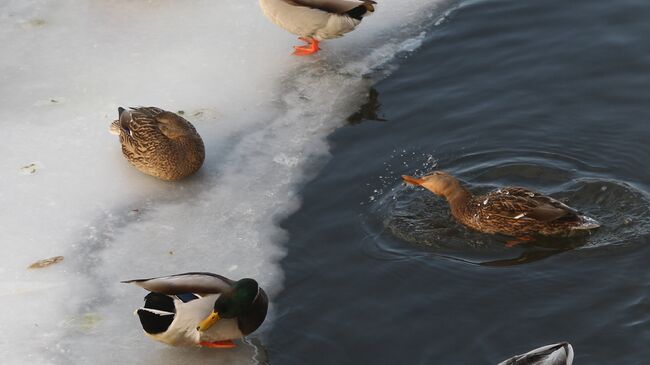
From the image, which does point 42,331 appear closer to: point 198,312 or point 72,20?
point 198,312

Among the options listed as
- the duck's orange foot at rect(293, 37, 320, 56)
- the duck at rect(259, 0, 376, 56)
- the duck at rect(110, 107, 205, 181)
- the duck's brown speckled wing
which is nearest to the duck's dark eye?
the duck at rect(110, 107, 205, 181)

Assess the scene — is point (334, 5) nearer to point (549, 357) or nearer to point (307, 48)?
point (307, 48)

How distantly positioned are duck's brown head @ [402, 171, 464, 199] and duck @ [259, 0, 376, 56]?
7.42ft

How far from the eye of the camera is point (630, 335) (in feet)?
19.3

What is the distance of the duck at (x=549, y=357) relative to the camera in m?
5.24

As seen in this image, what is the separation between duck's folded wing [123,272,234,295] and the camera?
19.3 ft

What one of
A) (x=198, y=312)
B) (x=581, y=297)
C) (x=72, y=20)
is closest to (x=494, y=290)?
(x=581, y=297)

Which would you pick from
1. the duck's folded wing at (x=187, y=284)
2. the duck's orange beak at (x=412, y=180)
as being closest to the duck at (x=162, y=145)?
the duck's orange beak at (x=412, y=180)

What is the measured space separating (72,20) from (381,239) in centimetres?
427

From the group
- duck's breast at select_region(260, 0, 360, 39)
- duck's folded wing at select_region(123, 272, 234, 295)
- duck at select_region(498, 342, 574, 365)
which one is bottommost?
duck's folded wing at select_region(123, 272, 234, 295)

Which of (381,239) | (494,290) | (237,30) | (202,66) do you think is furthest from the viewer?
(237,30)

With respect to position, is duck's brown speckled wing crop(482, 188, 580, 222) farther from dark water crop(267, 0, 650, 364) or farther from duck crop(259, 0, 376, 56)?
duck crop(259, 0, 376, 56)

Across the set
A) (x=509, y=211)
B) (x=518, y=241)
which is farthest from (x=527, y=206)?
(x=518, y=241)

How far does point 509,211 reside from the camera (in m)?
6.98
